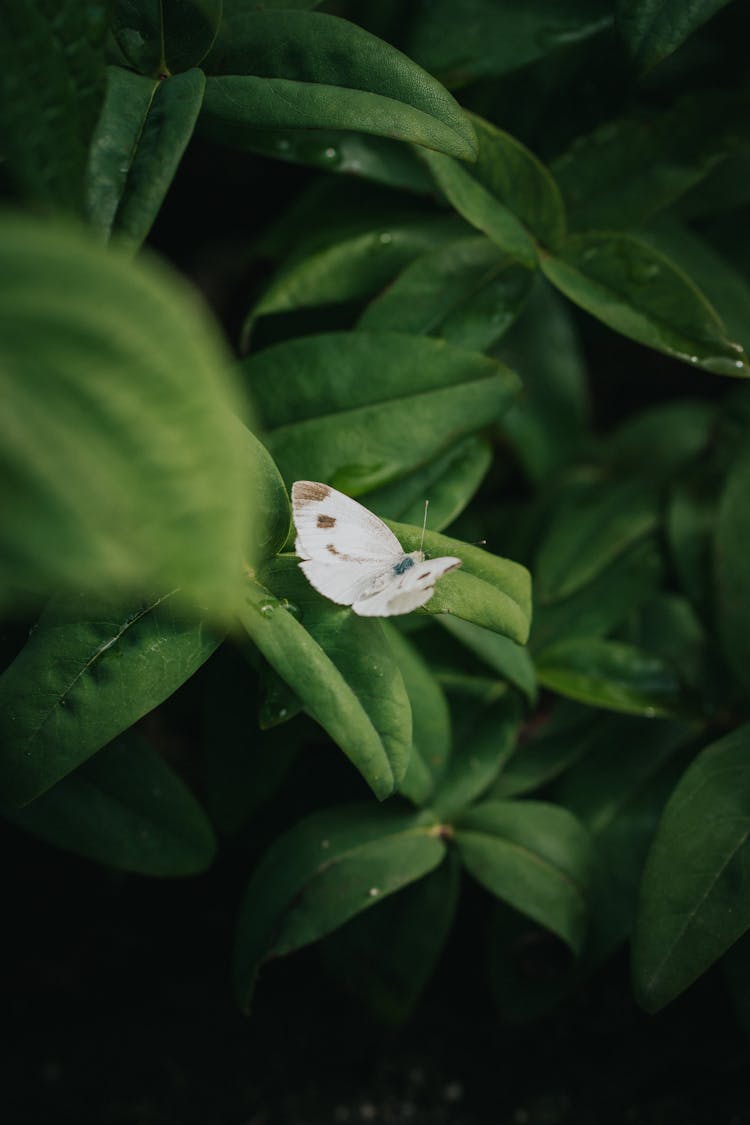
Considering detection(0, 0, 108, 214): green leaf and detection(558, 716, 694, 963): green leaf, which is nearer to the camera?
detection(0, 0, 108, 214): green leaf

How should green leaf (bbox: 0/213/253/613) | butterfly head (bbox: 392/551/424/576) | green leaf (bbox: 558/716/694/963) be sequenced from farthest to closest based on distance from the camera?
green leaf (bbox: 558/716/694/963)
butterfly head (bbox: 392/551/424/576)
green leaf (bbox: 0/213/253/613)

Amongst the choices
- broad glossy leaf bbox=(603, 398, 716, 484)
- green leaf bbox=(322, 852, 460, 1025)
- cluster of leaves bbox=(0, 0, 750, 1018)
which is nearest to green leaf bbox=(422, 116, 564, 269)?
cluster of leaves bbox=(0, 0, 750, 1018)

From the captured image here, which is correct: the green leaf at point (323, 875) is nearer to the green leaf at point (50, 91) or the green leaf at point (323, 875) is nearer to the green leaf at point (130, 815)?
the green leaf at point (130, 815)

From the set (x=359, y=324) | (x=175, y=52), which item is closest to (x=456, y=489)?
(x=359, y=324)

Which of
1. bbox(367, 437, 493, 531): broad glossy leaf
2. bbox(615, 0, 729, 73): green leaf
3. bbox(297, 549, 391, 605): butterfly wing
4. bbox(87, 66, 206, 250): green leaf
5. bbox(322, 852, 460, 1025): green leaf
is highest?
bbox(615, 0, 729, 73): green leaf

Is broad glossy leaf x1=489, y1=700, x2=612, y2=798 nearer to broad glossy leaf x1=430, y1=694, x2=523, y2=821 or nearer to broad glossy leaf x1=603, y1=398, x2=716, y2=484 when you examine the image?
broad glossy leaf x1=430, y1=694, x2=523, y2=821

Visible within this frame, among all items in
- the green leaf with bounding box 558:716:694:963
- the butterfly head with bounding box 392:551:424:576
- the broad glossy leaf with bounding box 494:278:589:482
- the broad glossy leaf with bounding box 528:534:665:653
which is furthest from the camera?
the broad glossy leaf with bounding box 494:278:589:482

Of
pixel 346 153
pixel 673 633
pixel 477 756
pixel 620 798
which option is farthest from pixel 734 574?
pixel 346 153

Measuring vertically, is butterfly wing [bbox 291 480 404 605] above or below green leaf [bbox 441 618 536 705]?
above
